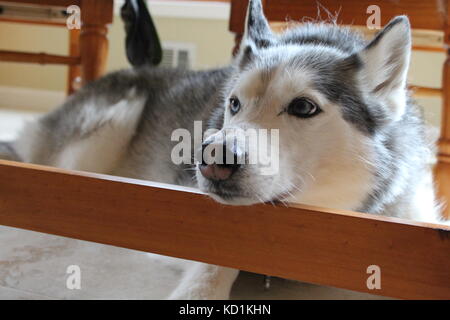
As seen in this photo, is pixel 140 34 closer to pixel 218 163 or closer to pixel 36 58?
pixel 36 58

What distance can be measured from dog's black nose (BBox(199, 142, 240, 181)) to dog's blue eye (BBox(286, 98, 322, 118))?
0.70 ft

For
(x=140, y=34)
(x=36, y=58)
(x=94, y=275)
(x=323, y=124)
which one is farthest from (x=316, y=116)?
(x=36, y=58)

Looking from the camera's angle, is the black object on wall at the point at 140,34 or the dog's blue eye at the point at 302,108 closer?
the dog's blue eye at the point at 302,108

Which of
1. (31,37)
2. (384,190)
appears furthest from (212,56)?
(384,190)

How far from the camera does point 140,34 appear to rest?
224 cm

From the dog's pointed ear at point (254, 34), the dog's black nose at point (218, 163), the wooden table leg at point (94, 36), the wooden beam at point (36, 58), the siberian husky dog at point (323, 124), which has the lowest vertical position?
the dog's black nose at point (218, 163)

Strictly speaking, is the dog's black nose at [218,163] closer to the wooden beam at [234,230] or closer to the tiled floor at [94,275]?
the wooden beam at [234,230]

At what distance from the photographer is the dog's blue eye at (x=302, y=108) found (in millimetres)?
1020

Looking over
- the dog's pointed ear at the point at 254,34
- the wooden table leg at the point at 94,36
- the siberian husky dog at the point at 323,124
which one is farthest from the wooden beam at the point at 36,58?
the dog's pointed ear at the point at 254,34

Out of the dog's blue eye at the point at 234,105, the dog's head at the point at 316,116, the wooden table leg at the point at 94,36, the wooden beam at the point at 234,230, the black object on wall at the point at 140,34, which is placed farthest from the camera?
the black object on wall at the point at 140,34

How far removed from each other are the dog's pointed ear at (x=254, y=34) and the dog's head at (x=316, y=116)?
0.09 metres

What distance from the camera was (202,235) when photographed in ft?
2.98

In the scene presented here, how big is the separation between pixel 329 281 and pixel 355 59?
1.62 ft

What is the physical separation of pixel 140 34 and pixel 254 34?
1.08 metres
